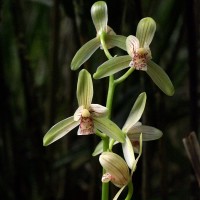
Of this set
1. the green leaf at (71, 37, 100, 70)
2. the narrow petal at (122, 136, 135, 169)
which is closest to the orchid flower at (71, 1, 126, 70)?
the green leaf at (71, 37, 100, 70)

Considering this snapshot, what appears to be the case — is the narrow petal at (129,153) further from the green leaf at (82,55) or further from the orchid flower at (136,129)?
the green leaf at (82,55)

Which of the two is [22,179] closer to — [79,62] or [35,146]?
[35,146]

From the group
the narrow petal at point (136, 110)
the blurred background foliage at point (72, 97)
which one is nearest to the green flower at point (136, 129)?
the narrow petal at point (136, 110)

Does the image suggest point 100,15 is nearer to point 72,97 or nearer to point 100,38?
point 100,38

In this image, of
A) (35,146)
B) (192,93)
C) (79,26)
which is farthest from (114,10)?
(35,146)

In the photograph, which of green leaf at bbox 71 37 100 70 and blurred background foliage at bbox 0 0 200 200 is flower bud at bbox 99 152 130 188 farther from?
blurred background foliage at bbox 0 0 200 200

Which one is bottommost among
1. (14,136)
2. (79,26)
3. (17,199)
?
(17,199)
